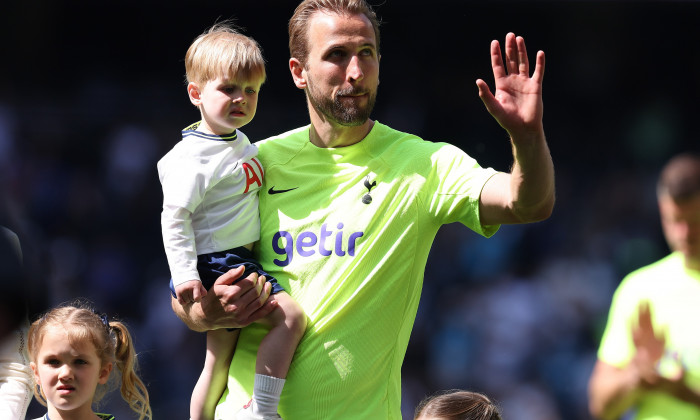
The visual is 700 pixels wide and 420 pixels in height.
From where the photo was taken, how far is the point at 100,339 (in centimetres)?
334

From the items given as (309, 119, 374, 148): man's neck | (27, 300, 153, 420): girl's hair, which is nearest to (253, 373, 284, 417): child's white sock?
(27, 300, 153, 420): girl's hair

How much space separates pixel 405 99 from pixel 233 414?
17.7 feet

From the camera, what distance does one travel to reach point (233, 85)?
10.1ft

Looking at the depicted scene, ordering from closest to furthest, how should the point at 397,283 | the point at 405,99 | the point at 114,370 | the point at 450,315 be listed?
the point at 397,283 → the point at 114,370 → the point at 450,315 → the point at 405,99

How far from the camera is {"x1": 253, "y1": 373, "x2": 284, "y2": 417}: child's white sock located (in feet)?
9.51

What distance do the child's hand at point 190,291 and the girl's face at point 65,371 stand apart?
1.77ft

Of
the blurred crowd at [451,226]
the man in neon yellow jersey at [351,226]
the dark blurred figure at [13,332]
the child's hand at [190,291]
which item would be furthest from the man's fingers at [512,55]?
the blurred crowd at [451,226]

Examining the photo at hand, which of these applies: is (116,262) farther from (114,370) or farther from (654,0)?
(654,0)

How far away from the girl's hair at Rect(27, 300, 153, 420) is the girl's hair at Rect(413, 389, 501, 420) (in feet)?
3.35

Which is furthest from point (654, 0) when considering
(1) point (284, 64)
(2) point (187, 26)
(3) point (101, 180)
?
(3) point (101, 180)

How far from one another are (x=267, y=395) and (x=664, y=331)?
46.5 inches

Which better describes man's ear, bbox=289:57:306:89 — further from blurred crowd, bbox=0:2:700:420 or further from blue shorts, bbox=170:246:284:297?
blurred crowd, bbox=0:2:700:420

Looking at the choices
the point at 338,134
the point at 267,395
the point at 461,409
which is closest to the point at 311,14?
the point at 338,134

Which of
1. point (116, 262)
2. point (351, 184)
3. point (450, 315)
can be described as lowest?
point (450, 315)
